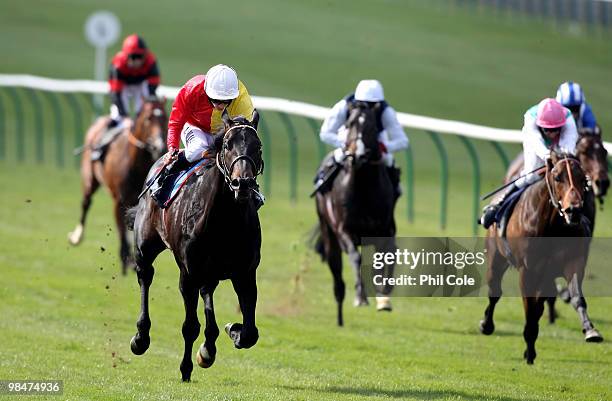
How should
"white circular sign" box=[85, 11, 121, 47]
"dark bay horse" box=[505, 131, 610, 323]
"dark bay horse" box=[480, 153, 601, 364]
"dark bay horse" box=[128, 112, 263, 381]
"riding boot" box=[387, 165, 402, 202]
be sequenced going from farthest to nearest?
"white circular sign" box=[85, 11, 121, 47]
"riding boot" box=[387, 165, 402, 202]
"dark bay horse" box=[505, 131, 610, 323]
"dark bay horse" box=[480, 153, 601, 364]
"dark bay horse" box=[128, 112, 263, 381]

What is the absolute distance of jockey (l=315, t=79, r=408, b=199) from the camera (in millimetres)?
12266

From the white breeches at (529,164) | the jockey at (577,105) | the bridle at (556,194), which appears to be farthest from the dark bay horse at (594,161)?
the bridle at (556,194)

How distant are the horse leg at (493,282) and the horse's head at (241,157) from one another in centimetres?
322

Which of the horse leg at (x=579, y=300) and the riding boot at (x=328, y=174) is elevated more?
the riding boot at (x=328, y=174)

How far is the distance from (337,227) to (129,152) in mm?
3037

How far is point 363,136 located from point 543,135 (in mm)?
1834

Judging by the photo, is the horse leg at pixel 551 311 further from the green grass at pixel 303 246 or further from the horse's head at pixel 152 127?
the horse's head at pixel 152 127

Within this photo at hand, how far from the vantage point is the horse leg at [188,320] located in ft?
29.5

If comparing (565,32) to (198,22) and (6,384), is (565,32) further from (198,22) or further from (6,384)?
(6,384)

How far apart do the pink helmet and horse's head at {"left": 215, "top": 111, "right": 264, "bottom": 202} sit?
2.74 m

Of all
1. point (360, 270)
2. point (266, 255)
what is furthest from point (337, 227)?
point (266, 255)

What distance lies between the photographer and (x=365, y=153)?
12.0 m

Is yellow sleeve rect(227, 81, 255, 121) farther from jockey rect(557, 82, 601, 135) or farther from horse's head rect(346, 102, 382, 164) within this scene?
jockey rect(557, 82, 601, 135)

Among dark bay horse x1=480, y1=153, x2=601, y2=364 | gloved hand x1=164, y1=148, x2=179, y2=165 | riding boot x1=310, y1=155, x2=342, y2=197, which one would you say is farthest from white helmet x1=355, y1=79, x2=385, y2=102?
gloved hand x1=164, y1=148, x2=179, y2=165
